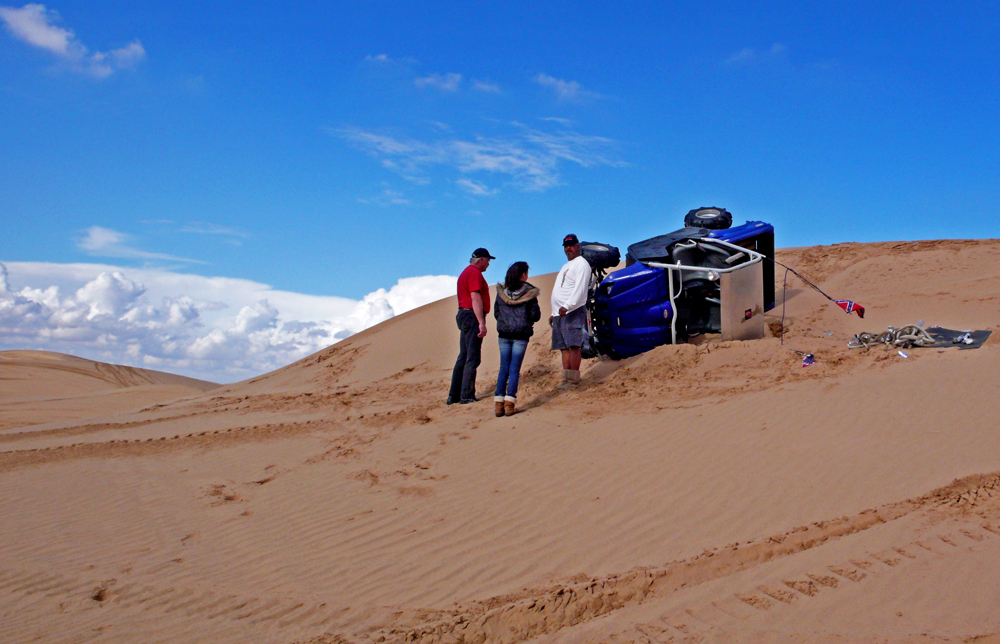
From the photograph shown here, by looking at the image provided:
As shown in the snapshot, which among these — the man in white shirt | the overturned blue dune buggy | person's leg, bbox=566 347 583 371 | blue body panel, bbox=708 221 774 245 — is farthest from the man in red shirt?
blue body panel, bbox=708 221 774 245

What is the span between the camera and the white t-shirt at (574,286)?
8188 mm

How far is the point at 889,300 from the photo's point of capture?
12742 mm

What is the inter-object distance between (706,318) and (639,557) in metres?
5.52

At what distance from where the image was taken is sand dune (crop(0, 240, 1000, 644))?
3.71m

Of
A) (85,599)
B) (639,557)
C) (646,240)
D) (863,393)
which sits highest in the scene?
(646,240)

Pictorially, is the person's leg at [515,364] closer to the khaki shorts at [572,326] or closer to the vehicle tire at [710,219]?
the khaki shorts at [572,326]

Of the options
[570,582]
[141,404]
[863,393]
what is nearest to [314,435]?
[570,582]

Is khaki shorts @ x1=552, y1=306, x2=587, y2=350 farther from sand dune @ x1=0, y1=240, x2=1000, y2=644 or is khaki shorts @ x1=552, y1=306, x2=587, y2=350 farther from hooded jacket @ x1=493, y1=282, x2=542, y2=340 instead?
sand dune @ x1=0, y1=240, x2=1000, y2=644

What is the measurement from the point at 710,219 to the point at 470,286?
15.4 ft

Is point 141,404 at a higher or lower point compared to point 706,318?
lower

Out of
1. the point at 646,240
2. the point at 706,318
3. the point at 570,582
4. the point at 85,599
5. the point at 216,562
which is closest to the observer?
the point at 570,582

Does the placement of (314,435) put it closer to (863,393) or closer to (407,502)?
(407,502)

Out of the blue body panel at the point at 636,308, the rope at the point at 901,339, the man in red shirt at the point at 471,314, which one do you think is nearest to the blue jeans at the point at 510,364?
the man in red shirt at the point at 471,314

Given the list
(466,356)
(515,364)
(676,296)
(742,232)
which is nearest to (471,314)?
(466,356)
